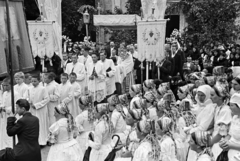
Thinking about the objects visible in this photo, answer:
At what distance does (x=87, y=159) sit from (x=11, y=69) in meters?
2.26

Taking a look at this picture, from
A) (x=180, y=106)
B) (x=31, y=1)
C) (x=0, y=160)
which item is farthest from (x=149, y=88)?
(x=31, y=1)

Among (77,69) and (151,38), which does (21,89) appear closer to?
(77,69)

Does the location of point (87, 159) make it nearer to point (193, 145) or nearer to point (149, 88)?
point (193, 145)

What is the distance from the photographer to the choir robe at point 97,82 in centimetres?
1433

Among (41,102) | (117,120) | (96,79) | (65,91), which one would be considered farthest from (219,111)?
(96,79)

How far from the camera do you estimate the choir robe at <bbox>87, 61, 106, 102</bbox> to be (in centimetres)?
1433

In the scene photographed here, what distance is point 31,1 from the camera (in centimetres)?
2664

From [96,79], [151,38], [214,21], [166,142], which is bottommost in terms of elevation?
[96,79]

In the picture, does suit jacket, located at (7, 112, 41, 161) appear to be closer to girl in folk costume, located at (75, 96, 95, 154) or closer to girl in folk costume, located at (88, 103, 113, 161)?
girl in folk costume, located at (88, 103, 113, 161)

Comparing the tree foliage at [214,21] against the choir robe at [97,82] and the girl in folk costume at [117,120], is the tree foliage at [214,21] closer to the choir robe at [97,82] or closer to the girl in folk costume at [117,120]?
the choir robe at [97,82]

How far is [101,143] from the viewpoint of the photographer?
24.1 ft

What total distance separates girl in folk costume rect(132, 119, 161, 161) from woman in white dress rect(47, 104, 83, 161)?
1756 millimetres

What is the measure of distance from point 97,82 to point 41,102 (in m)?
3.71

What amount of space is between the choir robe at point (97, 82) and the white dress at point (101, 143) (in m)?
6.85
